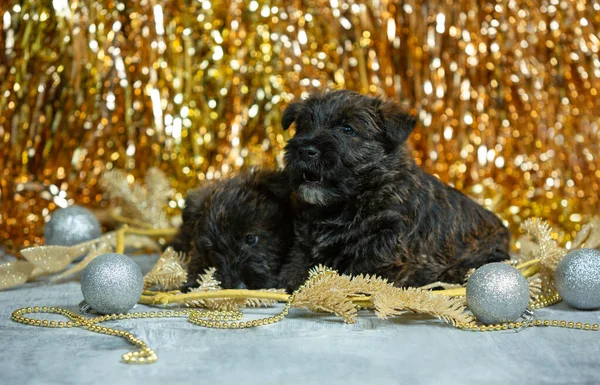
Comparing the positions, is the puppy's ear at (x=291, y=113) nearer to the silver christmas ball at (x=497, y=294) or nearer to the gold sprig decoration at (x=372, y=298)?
the gold sprig decoration at (x=372, y=298)

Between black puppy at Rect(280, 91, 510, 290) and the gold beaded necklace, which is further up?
black puppy at Rect(280, 91, 510, 290)

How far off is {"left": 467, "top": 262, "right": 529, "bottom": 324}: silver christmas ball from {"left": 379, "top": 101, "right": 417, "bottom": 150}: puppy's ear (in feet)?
1.94

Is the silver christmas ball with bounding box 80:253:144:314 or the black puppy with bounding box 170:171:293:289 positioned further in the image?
the black puppy with bounding box 170:171:293:289

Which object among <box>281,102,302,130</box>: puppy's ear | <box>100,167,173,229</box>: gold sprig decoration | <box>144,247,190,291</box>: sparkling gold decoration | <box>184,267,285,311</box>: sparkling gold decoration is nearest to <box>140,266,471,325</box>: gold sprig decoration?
<box>184,267,285,311</box>: sparkling gold decoration

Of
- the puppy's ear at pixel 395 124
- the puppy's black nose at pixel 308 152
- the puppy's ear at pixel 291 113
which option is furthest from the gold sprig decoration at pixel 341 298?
the puppy's ear at pixel 291 113

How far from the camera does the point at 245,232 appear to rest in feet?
9.70

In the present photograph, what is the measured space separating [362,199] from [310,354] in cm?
80

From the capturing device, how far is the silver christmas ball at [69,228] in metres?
3.65

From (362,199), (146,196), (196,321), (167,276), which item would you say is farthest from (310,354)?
(146,196)

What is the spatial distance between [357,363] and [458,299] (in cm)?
60

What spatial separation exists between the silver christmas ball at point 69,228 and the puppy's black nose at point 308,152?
5.02 feet

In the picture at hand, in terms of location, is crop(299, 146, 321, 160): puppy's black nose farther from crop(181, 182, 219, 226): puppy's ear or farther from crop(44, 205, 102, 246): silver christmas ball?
crop(44, 205, 102, 246): silver christmas ball

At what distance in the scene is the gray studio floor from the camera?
1951 mm

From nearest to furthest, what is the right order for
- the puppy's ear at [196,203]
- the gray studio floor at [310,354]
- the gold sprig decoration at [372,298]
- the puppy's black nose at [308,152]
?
1. the gray studio floor at [310,354]
2. the gold sprig decoration at [372,298]
3. the puppy's black nose at [308,152]
4. the puppy's ear at [196,203]
